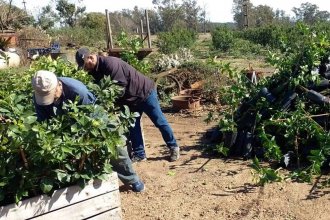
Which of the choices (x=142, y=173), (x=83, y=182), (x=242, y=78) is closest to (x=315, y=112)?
(x=242, y=78)

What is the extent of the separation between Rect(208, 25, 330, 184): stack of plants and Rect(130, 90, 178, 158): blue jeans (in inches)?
24.0

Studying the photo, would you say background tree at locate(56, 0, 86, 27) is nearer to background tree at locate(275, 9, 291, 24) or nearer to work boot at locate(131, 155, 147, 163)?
background tree at locate(275, 9, 291, 24)

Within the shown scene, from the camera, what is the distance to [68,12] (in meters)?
39.6

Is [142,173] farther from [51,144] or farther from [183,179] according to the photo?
[51,144]

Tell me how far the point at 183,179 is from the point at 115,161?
3.22ft

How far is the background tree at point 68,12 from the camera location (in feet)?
128

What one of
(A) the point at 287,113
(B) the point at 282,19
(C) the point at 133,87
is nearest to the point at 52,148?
(C) the point at 133,87

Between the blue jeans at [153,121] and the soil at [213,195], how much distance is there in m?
0.20

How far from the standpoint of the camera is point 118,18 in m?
43.3

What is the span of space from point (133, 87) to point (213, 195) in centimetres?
149

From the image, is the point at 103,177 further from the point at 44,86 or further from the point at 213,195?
the point at 213,195

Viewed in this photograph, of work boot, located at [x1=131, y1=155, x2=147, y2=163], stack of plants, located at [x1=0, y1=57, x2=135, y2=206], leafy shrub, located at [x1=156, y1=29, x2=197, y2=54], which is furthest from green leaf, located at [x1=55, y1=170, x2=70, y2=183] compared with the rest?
leafy shrub, located at [x1=156, y1=29, x2=197, y2=54]

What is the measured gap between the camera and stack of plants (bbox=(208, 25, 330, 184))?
4.39 m

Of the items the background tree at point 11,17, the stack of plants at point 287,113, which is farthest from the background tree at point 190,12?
the stack of plants at point 287,113
